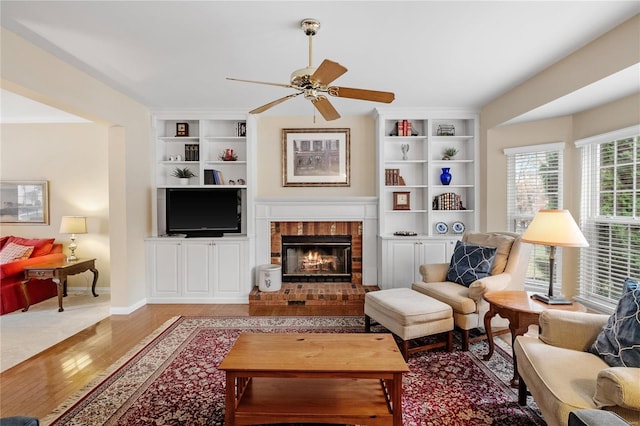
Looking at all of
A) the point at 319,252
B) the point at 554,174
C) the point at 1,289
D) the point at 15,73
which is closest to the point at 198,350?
the point at 319,252

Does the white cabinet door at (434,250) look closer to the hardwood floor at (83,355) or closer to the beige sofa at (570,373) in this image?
the hardwood floor at (83,355)

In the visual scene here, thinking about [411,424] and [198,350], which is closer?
[411,424]

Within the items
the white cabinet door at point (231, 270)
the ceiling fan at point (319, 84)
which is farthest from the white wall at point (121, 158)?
the ceiling fan at point (319, 84)

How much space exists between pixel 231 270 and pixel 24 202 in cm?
340

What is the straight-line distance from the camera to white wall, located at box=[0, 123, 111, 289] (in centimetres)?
488

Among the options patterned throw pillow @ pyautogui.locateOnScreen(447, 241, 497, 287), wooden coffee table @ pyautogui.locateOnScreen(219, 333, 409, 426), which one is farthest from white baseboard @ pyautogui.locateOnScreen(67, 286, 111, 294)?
patterned throw pillow @ pyautogui.locateOnScreen(447, 241, 497, 287)

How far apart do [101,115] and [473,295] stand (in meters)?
4.24

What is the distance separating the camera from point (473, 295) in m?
3.01

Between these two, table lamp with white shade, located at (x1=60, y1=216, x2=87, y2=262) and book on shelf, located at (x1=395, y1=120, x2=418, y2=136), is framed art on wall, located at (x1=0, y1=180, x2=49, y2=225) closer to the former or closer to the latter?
table lamp with white shade, located at (x1=60, y1=216, x2=87, y2=262)

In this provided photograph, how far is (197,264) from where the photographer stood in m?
4.41

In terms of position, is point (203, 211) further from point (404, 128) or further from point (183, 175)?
point (404, 128)

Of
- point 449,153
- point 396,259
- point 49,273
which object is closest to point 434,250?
point 396,259

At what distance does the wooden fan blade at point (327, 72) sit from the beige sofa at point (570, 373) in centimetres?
198

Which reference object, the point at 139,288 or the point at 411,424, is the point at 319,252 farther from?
the point at 411,424
